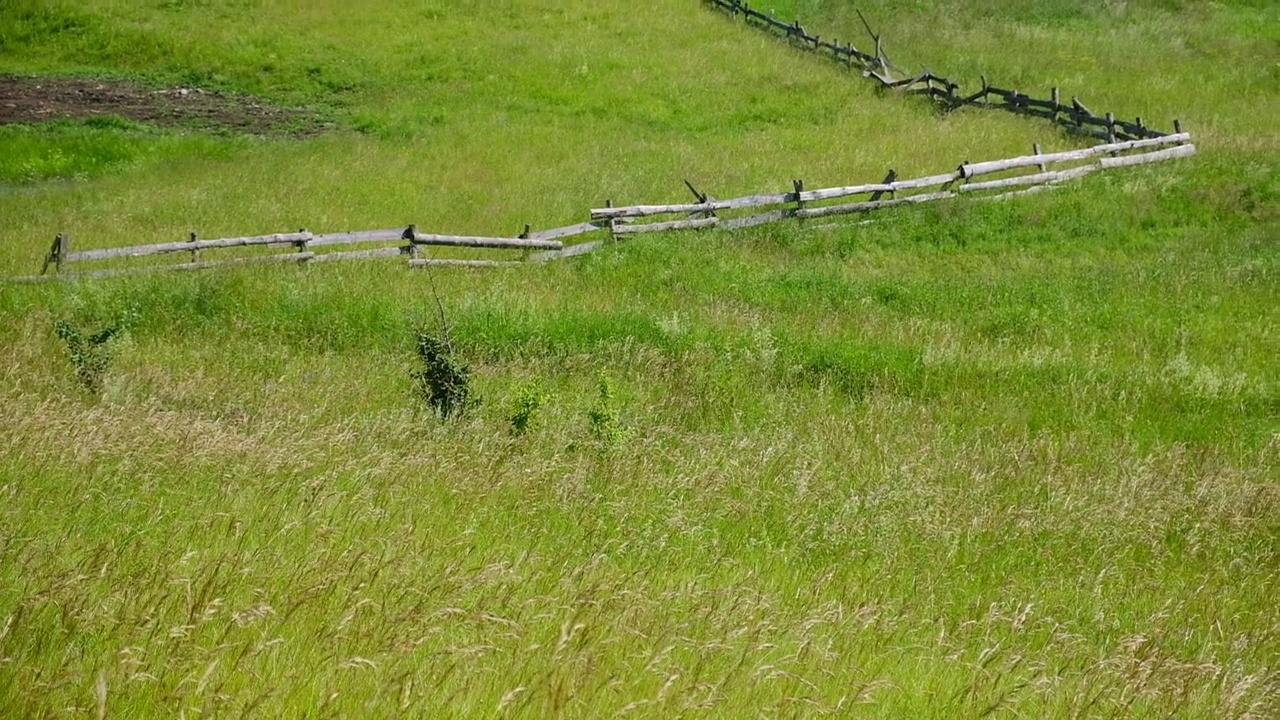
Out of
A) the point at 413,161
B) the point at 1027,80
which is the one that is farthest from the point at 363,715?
the point at 1027,80

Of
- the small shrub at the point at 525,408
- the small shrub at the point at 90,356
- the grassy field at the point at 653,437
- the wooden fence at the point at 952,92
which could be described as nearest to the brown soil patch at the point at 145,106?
the grassy field at the point at 653,437

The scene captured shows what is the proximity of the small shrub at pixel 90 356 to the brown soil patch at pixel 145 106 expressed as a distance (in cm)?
1876

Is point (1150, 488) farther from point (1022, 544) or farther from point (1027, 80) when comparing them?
point (1027, 80)

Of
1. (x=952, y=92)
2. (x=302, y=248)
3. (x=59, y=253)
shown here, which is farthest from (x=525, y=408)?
(x=952, y=92)

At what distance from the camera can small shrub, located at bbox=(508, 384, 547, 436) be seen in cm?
762

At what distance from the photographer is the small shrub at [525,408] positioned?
7.62 metres

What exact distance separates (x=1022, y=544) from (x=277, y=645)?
4687 mm

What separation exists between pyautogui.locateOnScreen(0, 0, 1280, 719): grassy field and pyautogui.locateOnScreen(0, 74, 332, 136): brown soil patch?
1.35 meters

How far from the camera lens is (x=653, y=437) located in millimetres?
7652

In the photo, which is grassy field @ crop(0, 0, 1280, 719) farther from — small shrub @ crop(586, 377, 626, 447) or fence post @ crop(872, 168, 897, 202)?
fence post @ crop(872, 168, 897, 202)

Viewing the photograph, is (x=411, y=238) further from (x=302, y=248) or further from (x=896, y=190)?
(x=896, y=190)

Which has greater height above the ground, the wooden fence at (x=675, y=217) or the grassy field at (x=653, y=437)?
the wooden fence at (x=675, y=217)

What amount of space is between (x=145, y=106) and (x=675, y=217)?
17.1 meters

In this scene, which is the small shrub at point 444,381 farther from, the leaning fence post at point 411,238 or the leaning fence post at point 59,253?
the leaning fence post at point 59,253
